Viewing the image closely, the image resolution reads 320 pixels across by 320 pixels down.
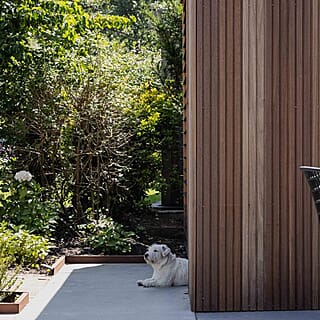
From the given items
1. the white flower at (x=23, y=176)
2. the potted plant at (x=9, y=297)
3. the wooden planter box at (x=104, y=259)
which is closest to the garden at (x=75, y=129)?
the white flower at (x=23, y=176)

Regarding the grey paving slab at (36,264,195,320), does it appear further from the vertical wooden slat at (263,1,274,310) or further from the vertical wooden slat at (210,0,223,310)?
the vertical wooden slat at (263,1,274,310)

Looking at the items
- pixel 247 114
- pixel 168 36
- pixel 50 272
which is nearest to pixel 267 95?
pixel 247 114

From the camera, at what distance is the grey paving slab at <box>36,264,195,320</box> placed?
432cm

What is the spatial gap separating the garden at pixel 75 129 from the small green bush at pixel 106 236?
0.02m

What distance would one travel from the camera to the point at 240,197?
4.38 meters

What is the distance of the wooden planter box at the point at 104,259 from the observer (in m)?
6.45

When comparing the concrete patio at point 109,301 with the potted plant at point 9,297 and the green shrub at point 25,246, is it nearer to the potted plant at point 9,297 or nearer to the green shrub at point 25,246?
the potted plant at point 9,297

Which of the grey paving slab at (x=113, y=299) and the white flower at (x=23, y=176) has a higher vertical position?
the white flower at (x=23, y=176)

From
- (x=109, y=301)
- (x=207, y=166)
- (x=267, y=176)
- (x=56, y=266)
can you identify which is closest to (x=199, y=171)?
(x=207, y=166)

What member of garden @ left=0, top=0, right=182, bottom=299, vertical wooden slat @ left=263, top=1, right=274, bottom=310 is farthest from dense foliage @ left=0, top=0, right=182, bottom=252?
vertical wooden slat @ left=263, top=1, right=274, bottom=310

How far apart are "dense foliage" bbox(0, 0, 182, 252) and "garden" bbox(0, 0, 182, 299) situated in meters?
0.01

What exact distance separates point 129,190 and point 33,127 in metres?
1.27

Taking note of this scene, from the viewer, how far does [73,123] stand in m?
7.29

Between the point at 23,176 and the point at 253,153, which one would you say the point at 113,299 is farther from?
the point at 23,176
